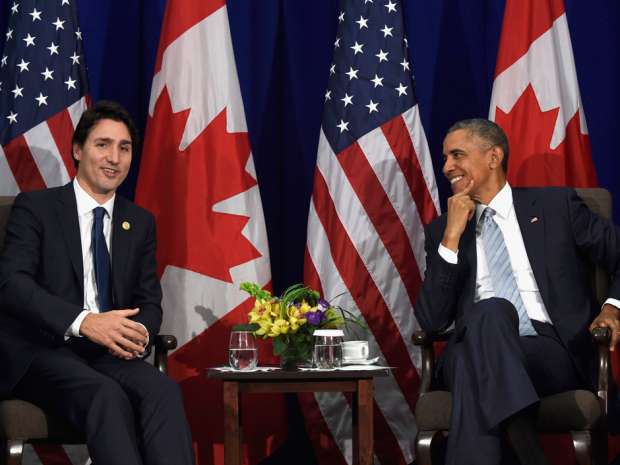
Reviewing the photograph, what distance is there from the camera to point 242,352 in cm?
345

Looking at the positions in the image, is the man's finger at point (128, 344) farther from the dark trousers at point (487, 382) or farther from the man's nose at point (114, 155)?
the dark trousers at point (487, 382)

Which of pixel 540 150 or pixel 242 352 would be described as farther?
pixel 540 150

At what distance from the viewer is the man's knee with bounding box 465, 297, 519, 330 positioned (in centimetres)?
311

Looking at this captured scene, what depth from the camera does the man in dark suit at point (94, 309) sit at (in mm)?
3045

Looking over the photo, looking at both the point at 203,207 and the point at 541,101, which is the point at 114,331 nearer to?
the point at 203,207

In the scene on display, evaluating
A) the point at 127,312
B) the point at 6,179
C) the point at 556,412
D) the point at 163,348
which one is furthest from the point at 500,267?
the point at 6,179

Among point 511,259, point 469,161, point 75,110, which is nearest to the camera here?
point 511,259

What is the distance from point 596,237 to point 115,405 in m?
1.82

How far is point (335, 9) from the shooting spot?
490cm

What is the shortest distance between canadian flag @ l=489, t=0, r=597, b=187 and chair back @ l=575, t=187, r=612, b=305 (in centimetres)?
36

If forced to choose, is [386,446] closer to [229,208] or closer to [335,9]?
[229,208]

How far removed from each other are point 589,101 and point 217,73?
72.2 inches

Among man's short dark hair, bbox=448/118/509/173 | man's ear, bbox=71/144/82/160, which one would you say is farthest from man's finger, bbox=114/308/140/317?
man's short dark hair, bbox=448/118/509/173

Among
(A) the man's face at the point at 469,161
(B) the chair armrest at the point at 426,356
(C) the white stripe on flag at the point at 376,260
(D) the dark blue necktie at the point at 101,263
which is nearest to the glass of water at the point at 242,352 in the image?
(D) the dark blue necktie at the point at 101,263
